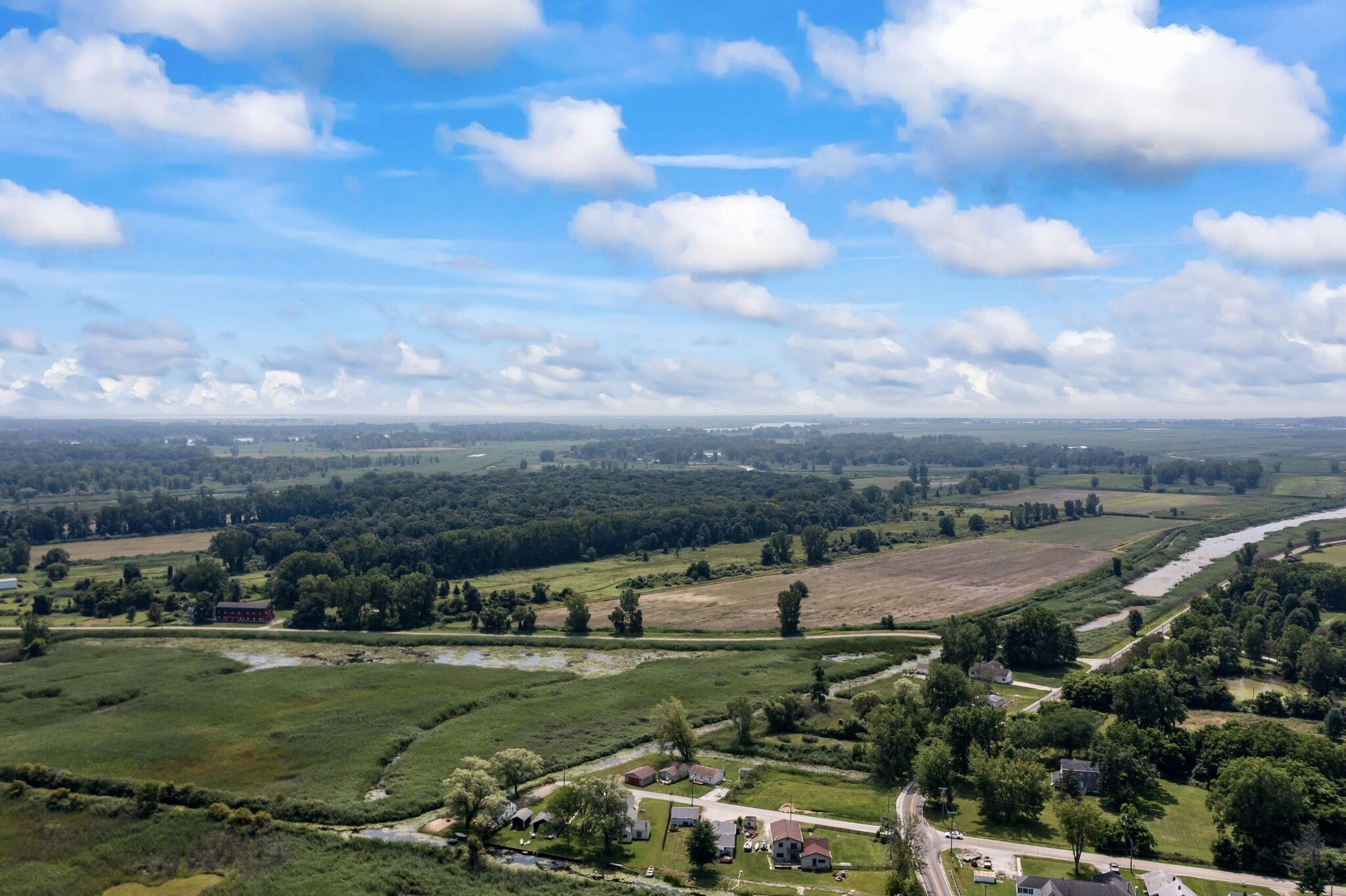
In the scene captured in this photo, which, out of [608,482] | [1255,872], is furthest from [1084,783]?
[608,482]

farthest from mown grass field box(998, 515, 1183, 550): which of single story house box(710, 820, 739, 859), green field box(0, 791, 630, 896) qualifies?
green field box(0, 791, 630, 896)

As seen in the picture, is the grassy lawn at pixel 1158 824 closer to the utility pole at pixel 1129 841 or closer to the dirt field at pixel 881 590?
the utility pole at pixel 1129 841

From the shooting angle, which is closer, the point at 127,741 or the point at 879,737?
the point at 879,737

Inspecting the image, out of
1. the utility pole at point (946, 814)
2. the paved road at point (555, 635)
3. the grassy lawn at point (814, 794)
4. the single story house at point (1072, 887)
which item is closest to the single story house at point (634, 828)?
the grassy lawn at point (814, 794)

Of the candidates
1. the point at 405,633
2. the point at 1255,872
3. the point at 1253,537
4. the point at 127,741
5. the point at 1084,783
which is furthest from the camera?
the point at 1253,537

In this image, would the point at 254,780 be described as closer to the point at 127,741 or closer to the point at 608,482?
the point at 127,741

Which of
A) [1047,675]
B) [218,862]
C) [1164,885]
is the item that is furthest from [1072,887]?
[218,862]
